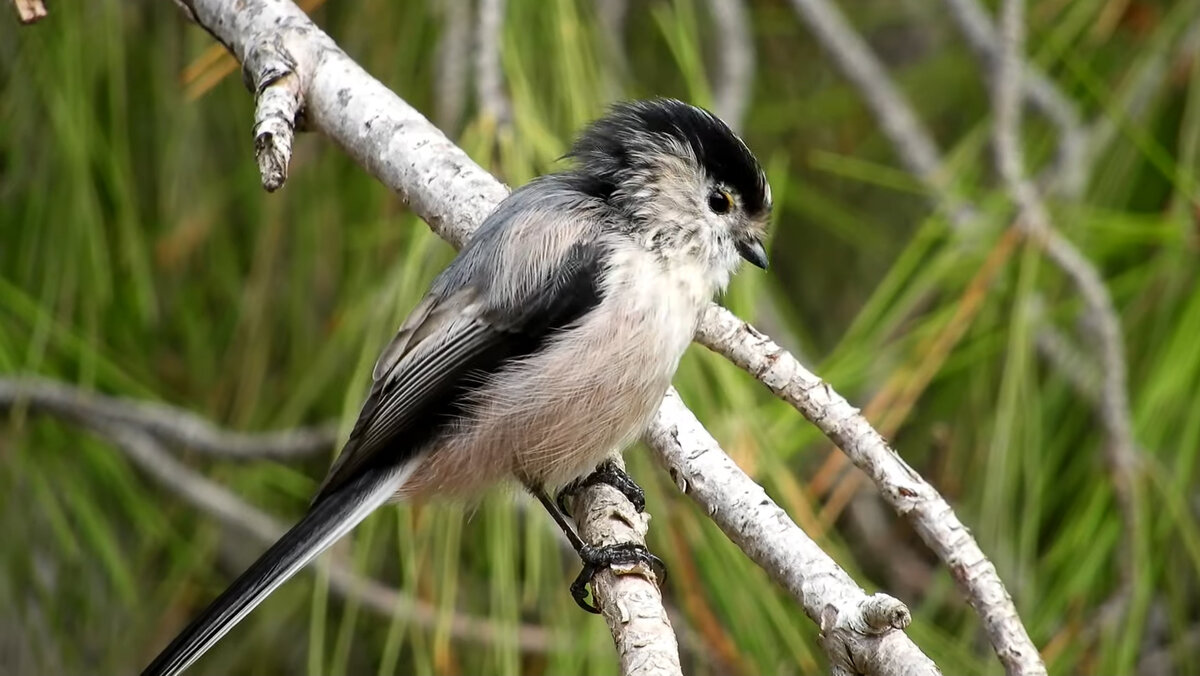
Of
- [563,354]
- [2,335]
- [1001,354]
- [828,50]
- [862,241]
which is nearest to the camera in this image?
[563,354]

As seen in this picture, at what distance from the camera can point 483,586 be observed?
190cm

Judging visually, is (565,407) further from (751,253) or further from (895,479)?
(895,479)

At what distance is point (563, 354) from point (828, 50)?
2.38ft

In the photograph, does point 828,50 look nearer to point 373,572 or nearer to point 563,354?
point 563,354

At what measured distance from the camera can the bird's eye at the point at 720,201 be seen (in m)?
1.56

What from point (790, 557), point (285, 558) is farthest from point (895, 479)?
point (285, 558)

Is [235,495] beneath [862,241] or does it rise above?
beneath

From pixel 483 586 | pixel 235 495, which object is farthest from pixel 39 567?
pixel 483 586

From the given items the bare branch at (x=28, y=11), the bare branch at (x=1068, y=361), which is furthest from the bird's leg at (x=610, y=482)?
the bare branch at (x=28, y=11)

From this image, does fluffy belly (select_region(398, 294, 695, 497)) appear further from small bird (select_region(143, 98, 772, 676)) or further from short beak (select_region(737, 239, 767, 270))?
short beak (select_region(737, 239, 767, 270))

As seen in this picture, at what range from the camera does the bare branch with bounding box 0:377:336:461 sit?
1.78 m

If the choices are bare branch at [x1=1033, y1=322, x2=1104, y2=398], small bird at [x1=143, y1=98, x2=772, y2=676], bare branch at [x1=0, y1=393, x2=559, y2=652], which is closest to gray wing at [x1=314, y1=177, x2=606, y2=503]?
small bird at [x1=143, y1=98, x2=772, y2=676]

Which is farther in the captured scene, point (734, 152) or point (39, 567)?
point (39, 567)

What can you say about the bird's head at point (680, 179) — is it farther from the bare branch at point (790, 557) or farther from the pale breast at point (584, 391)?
the bare branch at point (790, 557)
